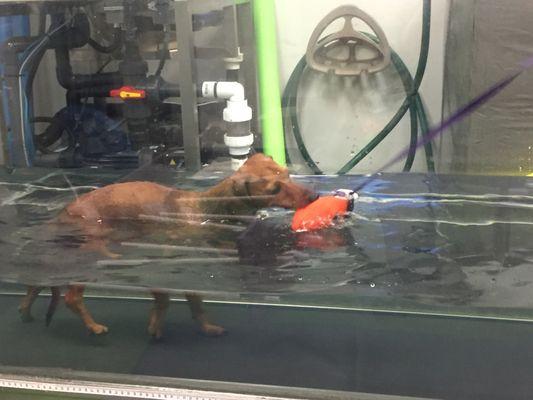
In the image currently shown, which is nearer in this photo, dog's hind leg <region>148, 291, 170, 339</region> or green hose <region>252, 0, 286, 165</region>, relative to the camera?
dog's hind leg <region>148, 291, 170, 339</region>

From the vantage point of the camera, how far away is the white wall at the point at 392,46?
143 centimetres

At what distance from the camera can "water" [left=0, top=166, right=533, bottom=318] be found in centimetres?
79

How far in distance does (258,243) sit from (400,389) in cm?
31

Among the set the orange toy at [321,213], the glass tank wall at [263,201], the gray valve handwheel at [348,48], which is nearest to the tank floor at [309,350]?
the glass tank wall at [263,201]

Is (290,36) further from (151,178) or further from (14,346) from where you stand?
(14,346)

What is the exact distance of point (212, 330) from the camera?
91cm

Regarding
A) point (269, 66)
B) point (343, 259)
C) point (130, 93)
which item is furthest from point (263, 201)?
point (269, 66)

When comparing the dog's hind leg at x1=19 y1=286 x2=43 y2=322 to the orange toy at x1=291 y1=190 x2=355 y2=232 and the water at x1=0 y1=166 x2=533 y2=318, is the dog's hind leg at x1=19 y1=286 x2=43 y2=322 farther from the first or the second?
the orange toy at x1=291 y1=190 x2=355 y2=232

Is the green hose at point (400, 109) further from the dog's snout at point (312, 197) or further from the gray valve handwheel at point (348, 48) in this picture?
the dog's snout at point (312, 197)

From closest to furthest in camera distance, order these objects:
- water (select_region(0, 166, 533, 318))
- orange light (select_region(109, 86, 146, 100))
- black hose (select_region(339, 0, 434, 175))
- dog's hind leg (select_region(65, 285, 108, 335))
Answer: water (select_region(0, 166, 533, 318)) < dog's hind leg (select_region(65, 285, 108, 335)) < orange light (select_region(109, 86, 146, 100)) < black hose (select_region(339, 0, 434, 175))

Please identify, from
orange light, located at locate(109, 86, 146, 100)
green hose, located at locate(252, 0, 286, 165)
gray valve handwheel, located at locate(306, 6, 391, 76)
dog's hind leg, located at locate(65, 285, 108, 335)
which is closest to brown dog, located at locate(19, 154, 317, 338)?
dog's hind leg, located at locate(65, 285, 108, 335)

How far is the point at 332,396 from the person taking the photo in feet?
2.69

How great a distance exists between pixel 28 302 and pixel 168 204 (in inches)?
11.2

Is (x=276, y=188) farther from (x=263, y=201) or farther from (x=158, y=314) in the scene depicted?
(x=158, y=314)
